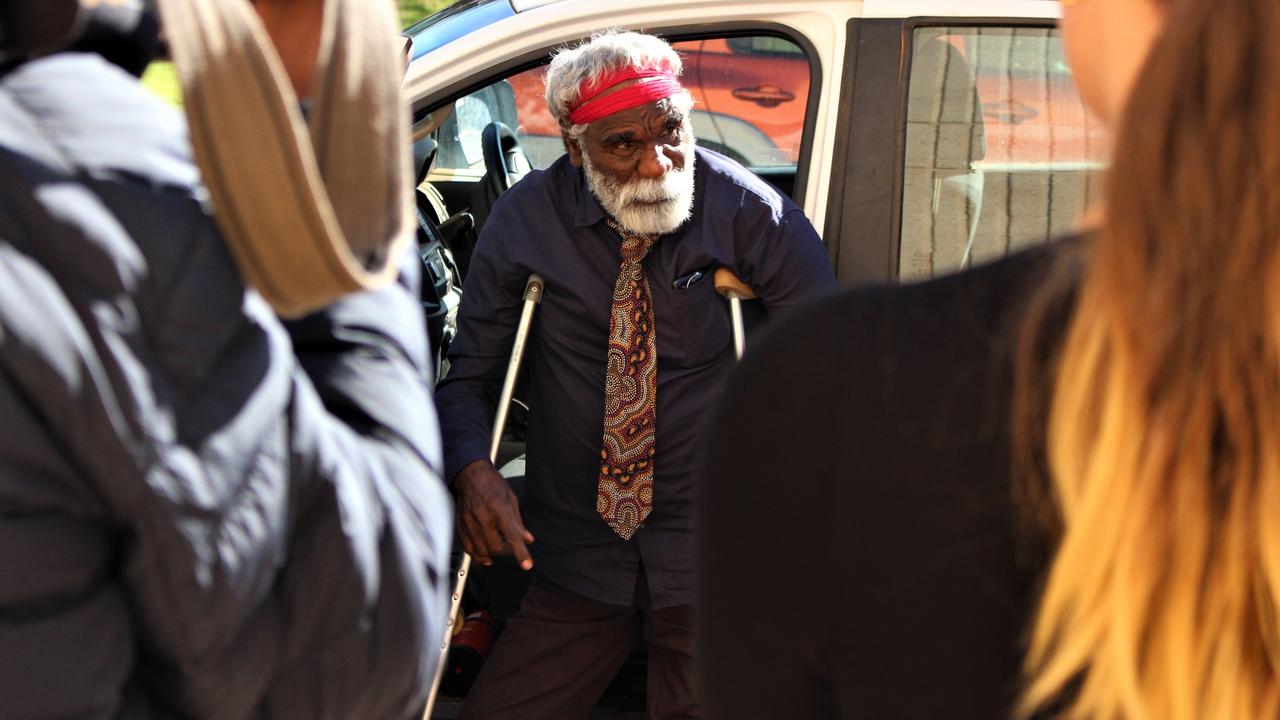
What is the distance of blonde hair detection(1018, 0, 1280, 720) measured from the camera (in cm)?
86

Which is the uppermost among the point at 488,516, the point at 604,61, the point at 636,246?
the point at 604,61

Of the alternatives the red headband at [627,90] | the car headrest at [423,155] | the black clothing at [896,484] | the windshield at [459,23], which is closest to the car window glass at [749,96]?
the car headrest at [423,155]

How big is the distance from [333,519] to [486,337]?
2.17 metres

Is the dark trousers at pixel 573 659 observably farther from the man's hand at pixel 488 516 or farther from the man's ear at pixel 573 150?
the man's ear at pixel 573 150

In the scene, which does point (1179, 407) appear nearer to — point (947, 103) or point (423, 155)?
point (947, 103)

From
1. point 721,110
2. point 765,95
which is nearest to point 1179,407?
point 721,110

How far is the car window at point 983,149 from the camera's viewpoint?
10.9 ft

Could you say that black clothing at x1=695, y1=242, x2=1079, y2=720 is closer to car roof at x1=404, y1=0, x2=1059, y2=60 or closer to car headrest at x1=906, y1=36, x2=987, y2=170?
car headrest at x1=906, y1=36, x2=987, y2=170

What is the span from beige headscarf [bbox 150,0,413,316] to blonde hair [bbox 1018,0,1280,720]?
640 millimetres

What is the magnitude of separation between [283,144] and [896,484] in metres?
0.62

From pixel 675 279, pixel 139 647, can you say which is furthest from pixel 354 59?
pixel 675 279

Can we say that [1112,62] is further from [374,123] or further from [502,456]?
[502,456]

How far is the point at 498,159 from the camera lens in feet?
16.0

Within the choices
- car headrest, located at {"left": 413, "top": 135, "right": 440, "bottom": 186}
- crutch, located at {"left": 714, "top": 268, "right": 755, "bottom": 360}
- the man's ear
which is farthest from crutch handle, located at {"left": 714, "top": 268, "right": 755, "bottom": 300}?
car headrest, located at {"left": 413, "top": 135, "right": 440, "bottom": 186}
